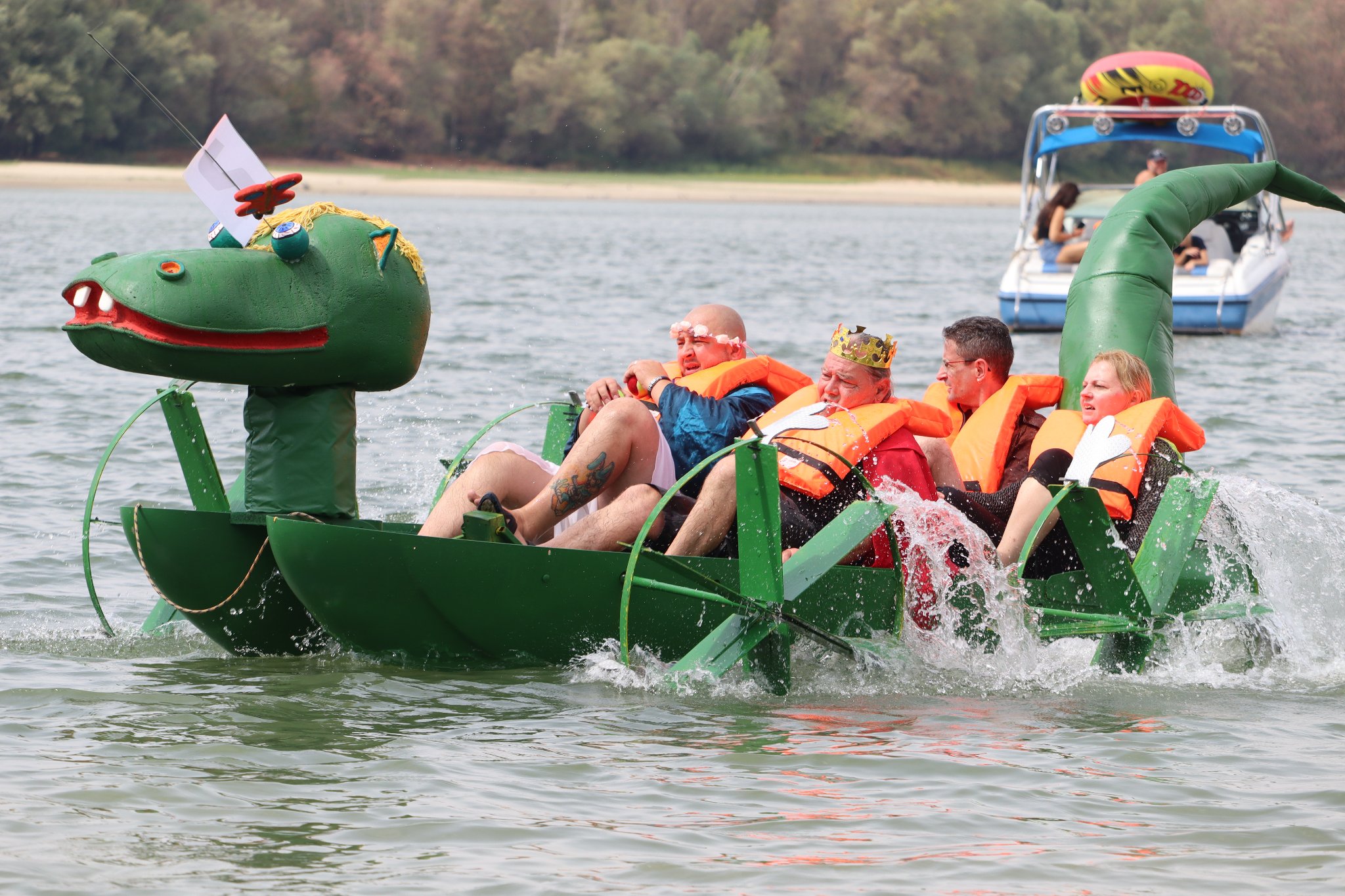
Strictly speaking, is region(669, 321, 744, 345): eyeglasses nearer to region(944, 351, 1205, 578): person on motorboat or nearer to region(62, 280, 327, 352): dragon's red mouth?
region(944, 351, 1205, 578): person on motorboat

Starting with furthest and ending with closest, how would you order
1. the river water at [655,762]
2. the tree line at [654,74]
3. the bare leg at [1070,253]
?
the tree line at [654,74]
the bare leg at [1070,253]
the river water at [655,762]

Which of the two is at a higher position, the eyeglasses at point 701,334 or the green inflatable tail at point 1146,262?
the green inflatable tail at point 1146,262

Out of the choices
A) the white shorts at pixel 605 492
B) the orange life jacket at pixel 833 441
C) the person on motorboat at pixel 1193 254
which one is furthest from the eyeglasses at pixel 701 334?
the person on motorboat at pixel 1193 254

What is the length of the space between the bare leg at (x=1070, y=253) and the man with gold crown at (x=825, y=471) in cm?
1248

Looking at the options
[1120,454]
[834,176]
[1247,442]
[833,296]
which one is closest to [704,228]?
[833,296]

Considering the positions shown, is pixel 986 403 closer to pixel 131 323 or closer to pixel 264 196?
pixel 264 196

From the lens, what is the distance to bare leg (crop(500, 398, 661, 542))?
6473 mm

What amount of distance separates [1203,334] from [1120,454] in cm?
1371

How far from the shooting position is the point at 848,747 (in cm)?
602

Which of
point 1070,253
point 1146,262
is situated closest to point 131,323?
point 1146,262

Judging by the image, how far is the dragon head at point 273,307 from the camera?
5.83 meters

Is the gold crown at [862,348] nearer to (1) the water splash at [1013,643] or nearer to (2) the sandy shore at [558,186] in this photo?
(1) the water splash at [1013,643]

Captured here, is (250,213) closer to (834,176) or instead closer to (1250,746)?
(1250,746)

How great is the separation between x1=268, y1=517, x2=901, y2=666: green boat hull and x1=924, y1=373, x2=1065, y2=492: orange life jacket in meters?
1.09
